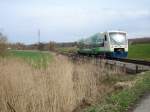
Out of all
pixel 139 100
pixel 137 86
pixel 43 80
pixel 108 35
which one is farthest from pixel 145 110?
pixel 108 35

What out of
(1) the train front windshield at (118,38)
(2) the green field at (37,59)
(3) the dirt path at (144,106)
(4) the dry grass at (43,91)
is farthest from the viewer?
(1) the train front windshield at (118,38)

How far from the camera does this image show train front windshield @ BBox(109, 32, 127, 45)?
41.6m

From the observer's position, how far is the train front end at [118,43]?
136 feet

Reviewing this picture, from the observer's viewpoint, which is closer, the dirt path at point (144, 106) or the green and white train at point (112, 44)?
the dirt path at point (144, 106)

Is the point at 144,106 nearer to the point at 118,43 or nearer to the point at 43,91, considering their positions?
the point at 43,91

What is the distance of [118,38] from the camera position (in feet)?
139

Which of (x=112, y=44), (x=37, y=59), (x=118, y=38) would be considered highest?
(x=118, y=38)

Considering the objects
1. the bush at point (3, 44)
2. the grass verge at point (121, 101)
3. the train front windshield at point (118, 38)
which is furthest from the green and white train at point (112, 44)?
the grass verge at point (121, 101)

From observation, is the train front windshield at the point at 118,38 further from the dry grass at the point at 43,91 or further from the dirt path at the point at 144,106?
the dirt path at the point at 144,106

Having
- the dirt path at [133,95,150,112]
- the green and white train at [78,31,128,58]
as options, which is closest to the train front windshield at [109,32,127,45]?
the green and white train at [78,31,128,58]

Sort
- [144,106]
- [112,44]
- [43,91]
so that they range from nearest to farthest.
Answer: [144,106] → [43,91] → [112,44]

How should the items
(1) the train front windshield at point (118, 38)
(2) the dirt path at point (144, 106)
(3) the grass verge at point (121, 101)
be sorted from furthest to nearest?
(1) the train front windshield at point (118, 38)
(3) the grass verge at point (121, 101)
(2) the dirt path at point (144, 106)

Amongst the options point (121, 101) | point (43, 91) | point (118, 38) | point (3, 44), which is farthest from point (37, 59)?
point (3, 44)

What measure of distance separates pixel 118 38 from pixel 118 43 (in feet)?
2.25
